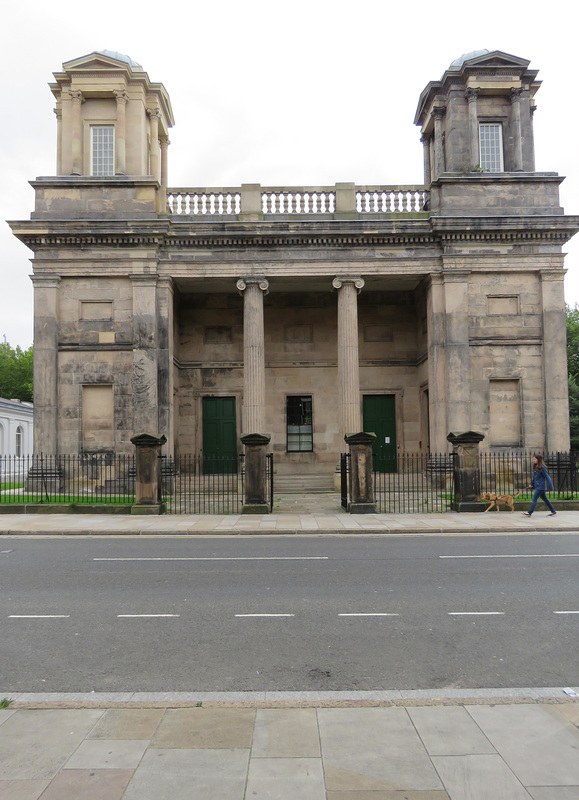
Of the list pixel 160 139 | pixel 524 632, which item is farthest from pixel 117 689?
pixel 160 139

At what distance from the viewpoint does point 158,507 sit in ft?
56.3

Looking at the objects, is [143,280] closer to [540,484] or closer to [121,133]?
[121,133]

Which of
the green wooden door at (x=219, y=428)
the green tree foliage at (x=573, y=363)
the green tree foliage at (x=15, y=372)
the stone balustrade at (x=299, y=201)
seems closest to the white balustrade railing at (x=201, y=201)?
the stone balustrade at (x=299, y=201)

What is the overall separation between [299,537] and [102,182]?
16.5 metres

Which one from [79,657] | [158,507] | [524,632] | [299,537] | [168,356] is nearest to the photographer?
[79,657]

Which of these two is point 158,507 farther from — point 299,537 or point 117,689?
point 117,689

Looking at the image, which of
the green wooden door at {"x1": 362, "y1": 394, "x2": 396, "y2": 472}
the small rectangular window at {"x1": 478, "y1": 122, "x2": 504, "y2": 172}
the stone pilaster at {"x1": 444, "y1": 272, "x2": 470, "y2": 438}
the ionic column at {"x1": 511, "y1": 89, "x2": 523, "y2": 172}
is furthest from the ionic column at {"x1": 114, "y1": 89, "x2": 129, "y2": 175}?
the ionic column at {"x1": 511, "y1": 89, "x2": 523, "y2": 172}

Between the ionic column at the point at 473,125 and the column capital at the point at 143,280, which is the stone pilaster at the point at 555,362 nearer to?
the ionic column at the point at 473,125

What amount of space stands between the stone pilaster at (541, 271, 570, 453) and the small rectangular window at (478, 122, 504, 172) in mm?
5260

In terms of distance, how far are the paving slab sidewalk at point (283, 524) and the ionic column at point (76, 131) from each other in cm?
1425

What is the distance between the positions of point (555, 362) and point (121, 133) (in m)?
19.1

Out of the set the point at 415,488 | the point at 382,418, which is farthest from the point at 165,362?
the point at 415,488

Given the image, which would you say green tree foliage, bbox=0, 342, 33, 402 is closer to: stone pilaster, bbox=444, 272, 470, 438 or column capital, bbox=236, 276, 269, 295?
column capital, bbox=236, 276, 269, 295

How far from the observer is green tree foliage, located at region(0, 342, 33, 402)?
2576 inches
